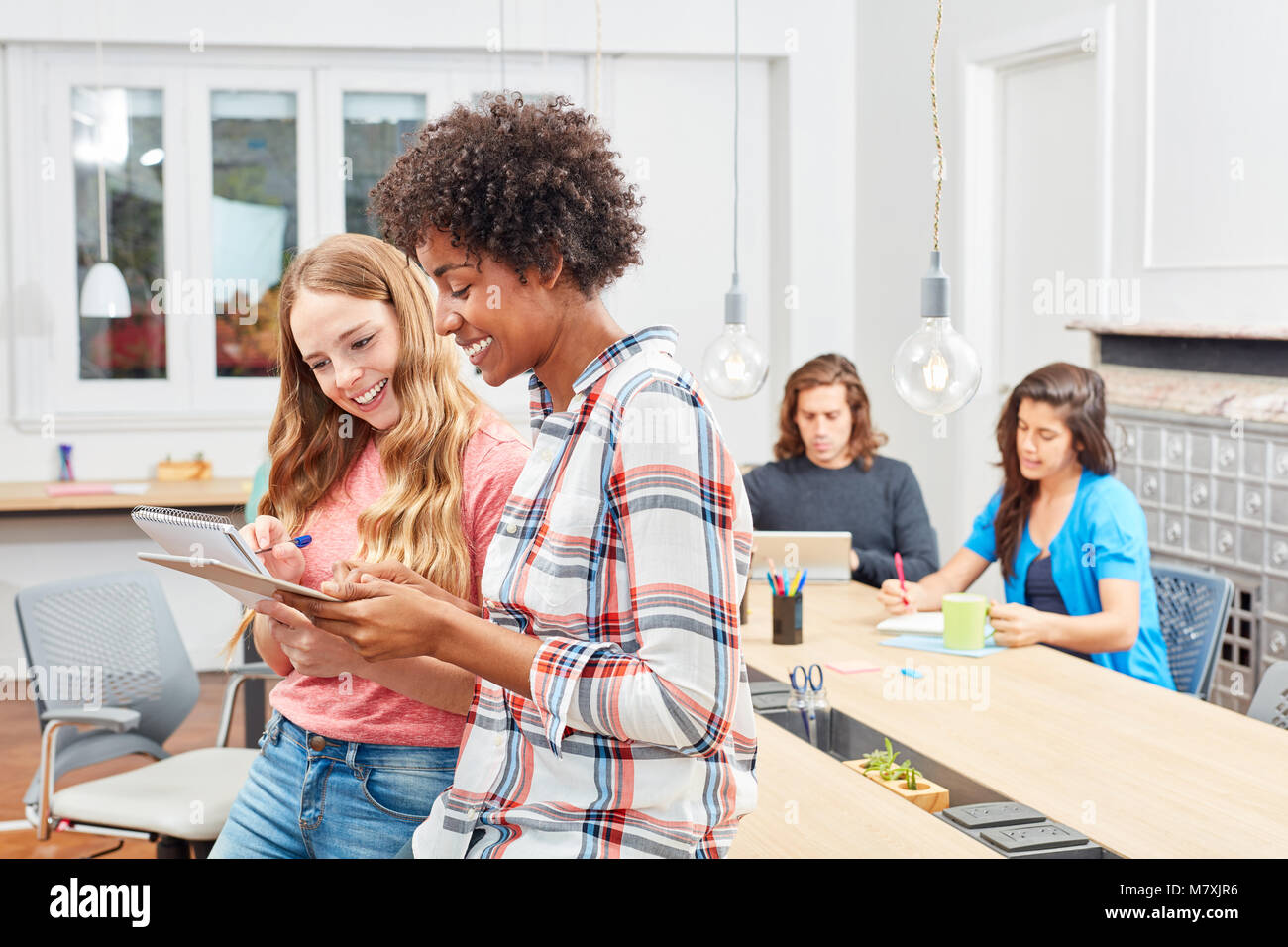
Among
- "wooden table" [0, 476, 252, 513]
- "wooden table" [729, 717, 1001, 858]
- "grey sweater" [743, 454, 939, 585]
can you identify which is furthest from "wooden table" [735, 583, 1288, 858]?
"wooden table" [0, 476, 252, 513]

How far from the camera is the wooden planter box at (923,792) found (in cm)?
191

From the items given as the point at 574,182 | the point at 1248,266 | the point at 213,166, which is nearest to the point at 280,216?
the point at 213,166

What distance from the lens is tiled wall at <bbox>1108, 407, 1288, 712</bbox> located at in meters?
3.49

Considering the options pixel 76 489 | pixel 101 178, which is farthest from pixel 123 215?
pixel 76 489

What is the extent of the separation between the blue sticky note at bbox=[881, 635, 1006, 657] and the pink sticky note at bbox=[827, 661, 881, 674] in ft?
0.57

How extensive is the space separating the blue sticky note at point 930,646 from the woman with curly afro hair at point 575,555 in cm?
156

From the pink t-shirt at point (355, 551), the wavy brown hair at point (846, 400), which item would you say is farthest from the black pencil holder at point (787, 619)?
the pink t-shirt at point (355, 551)

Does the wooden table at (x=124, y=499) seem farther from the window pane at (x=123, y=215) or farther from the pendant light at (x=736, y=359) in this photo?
the pendant light at (x=736, y=359)

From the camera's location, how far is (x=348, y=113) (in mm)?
5512

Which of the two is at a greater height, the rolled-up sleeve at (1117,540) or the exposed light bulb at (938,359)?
the exposed light bulb at (938,359)

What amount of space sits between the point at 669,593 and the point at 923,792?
1.04 metres
